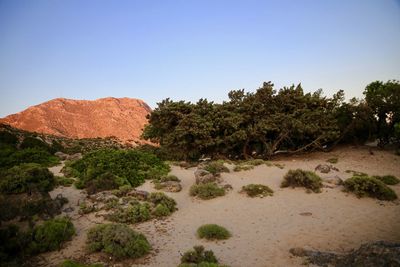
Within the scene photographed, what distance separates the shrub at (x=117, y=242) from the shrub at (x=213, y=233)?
1980 mm

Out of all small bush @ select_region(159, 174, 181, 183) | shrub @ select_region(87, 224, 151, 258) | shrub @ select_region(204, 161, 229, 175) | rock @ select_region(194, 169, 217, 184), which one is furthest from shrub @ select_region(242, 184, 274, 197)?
shrub @ select_region(87, 224, 151, 258)

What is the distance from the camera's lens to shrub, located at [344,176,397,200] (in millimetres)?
13961

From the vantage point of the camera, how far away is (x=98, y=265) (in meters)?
8.27

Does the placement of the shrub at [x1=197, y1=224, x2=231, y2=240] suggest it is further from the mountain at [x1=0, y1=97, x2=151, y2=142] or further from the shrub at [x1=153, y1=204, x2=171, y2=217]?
the mountain at [x1=0, y1=97, x2=151, y2=142]

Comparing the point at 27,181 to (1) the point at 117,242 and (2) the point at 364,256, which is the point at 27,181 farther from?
(2) the point at 364,256

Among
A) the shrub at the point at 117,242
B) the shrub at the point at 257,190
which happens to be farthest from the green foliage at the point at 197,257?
the shrub at the point at 257,190

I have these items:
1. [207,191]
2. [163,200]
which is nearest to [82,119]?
[207,191]

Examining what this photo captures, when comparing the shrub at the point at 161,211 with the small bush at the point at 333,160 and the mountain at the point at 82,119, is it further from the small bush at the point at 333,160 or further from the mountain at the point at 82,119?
the mountain at the point at 82,119

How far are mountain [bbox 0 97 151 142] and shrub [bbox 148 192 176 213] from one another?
1754 inches

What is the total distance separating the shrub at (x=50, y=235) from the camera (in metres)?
9.61

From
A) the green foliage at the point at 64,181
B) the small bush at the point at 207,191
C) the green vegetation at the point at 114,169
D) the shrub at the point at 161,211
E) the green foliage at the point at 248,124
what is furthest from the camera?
the green foliage at the point at 248,124

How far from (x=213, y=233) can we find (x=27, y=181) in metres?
9.17

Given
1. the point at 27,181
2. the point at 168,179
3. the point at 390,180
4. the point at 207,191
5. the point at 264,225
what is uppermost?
the point at 27,181

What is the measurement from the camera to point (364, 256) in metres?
7.59
